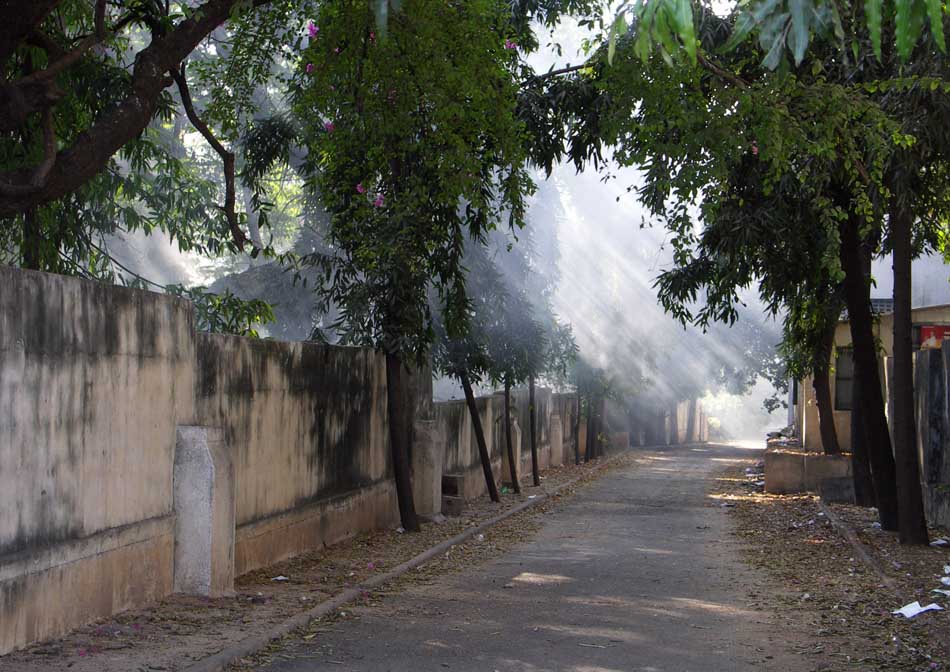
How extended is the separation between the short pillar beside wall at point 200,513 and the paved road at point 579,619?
4.20ft

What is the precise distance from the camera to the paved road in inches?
316

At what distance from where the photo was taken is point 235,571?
11125 millimetres

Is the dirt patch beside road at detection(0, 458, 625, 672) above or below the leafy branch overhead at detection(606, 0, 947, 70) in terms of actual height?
below

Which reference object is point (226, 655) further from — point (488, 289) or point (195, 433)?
point (488, 289)

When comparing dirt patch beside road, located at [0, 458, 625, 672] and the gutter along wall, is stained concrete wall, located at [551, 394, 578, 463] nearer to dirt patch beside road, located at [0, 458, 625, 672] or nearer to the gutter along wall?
dirt patch beside road, located at [0, 458, 625, 672]

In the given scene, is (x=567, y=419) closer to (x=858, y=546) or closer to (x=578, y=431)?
(x=578, y=431)

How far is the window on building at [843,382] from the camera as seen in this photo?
90.9 ft

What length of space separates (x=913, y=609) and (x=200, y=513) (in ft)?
19.3

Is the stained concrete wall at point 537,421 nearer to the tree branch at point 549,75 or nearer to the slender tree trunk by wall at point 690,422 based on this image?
the tree branch at point 549,75

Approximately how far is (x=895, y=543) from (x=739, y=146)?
5.51 meters

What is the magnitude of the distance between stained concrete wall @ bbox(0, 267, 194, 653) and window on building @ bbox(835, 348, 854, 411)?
20.5 metres

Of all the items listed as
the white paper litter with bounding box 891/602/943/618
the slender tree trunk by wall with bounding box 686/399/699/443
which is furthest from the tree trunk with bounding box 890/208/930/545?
the slender tree trunk by wall with bounding box 686/399/699/443

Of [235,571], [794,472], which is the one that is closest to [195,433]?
[235,571]

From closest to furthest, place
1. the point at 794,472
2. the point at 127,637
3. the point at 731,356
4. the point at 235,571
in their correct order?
1. the point at 127,637
2. the point at 235,571
3. the point at 794,472
4. the point at 731,356
